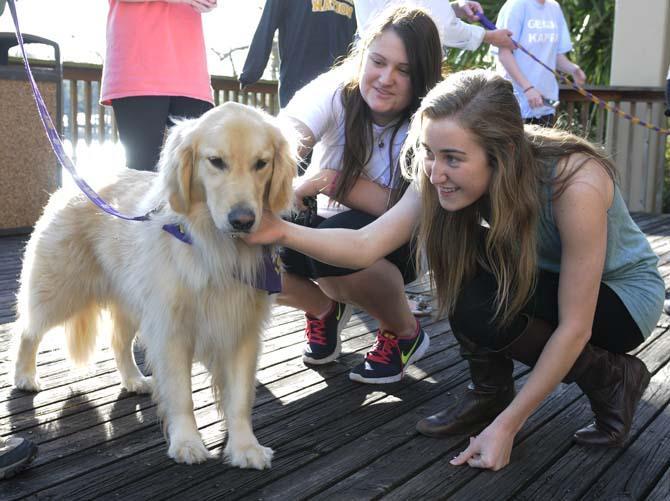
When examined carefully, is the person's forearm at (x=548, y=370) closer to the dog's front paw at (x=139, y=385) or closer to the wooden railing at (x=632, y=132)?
the dog's front paw at (x=139, y=385)

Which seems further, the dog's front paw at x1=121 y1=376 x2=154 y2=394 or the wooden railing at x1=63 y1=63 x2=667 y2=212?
the wooden railing at x1=63 y1=63 x2=667 y2=212

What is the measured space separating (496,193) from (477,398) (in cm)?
76

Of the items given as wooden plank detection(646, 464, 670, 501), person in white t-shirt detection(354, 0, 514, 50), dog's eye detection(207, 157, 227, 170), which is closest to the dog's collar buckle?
dog's eye detection(207, 157, 227, 170)

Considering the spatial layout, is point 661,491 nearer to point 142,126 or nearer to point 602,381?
point 602,381

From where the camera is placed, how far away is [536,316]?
8.26 feet

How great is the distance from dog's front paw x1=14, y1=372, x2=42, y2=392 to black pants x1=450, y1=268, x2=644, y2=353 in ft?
5.11

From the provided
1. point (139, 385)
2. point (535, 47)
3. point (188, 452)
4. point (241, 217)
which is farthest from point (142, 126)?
point (535, 47)

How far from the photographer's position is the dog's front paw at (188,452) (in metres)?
2.35

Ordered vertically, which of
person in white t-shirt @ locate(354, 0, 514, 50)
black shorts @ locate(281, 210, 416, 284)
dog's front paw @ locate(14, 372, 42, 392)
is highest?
person in white t-shirt @ locate(354, 0, 514, 50)

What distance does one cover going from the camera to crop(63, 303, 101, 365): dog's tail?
3.07m

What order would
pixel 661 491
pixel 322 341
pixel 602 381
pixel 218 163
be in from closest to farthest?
pixel 661 491, pixel 218 163, pixel 602 381, pixel 322 341

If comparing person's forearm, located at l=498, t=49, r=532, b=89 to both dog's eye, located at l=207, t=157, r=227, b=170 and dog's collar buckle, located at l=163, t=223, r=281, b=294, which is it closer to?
dog's collar buckle, located at l=163, t=223, r=281, b=294

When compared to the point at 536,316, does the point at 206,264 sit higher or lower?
higher

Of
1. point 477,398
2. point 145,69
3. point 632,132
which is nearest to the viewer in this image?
point 477,398
